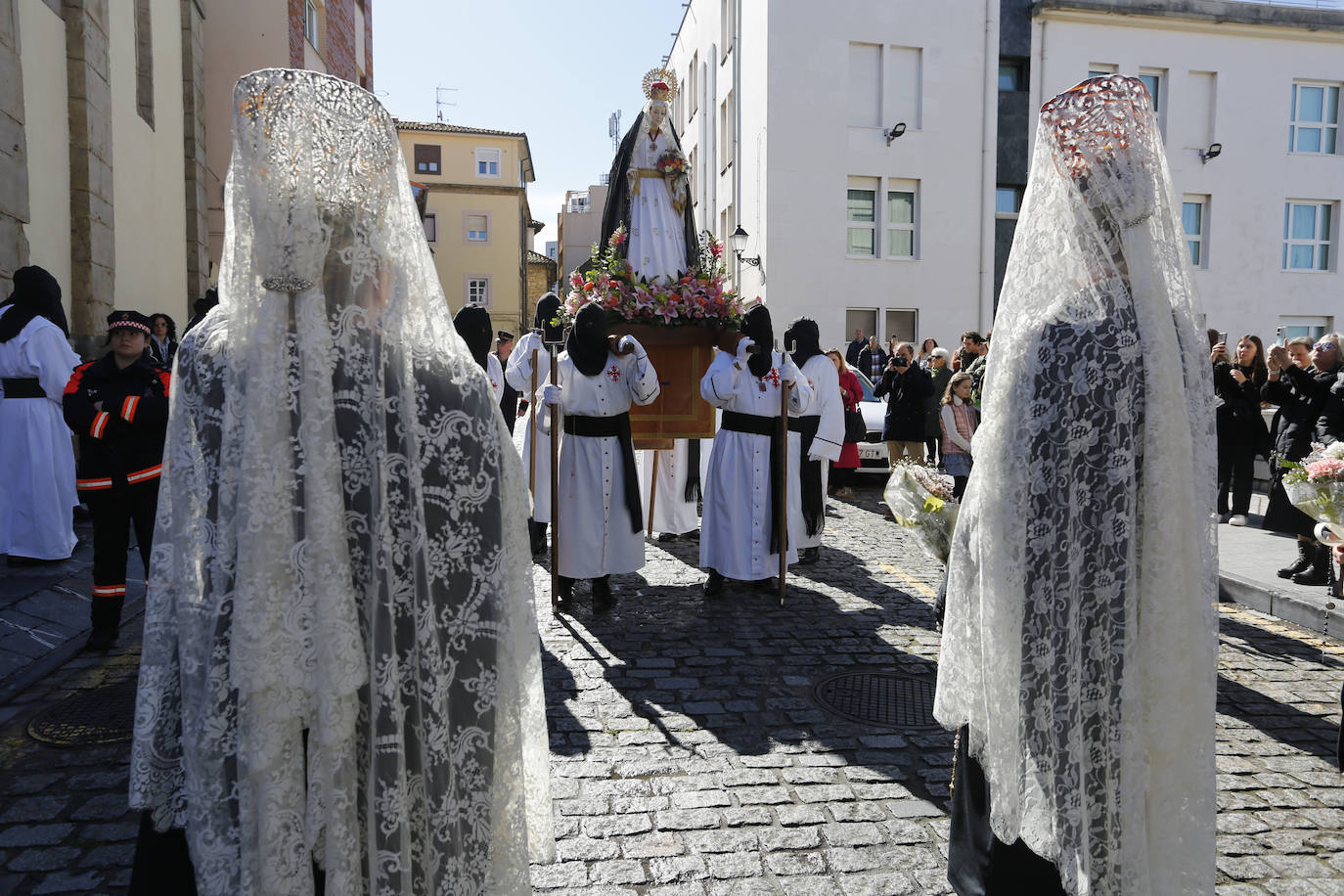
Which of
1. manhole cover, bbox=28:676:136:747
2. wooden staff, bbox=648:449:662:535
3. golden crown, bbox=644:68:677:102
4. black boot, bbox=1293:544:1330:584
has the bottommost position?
manhole cover, bbox=28:676:136:747

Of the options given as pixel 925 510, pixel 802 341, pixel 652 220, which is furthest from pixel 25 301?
pixel 925 510

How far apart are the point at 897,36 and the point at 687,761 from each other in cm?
1943

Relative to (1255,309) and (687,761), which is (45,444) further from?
(1255,309)

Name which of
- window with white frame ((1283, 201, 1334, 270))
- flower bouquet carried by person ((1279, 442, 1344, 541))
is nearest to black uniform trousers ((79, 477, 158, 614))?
flower bouquet carried by person ((1279, 442, 1344, 541))

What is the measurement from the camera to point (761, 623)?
6242mm

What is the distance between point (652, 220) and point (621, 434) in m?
2.48

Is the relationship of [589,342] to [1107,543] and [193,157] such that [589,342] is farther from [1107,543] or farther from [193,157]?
[193,157]

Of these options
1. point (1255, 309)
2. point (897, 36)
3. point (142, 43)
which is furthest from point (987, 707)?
point (1255, 309)

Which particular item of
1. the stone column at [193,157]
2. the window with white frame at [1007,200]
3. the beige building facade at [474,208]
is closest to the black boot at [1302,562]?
the stone column at [193,157]

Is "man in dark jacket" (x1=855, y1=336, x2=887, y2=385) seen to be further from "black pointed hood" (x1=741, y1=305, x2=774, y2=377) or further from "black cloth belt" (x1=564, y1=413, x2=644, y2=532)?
"black cloth belt" (x1=564, y1=413, x2=644, y2=532)

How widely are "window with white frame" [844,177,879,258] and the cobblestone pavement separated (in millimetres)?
15190

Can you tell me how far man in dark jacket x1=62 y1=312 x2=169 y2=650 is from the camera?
529 cm

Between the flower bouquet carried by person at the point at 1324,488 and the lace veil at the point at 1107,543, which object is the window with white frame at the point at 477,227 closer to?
the flower bouquet carried by person at the point at 1324,488

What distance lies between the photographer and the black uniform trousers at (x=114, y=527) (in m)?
5.33
